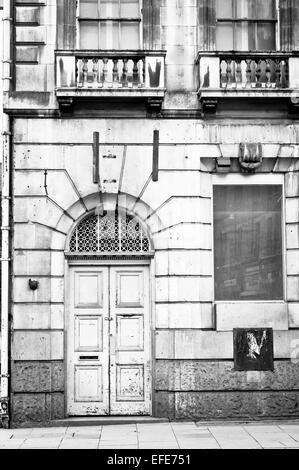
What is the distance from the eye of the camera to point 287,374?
15727 millimetres

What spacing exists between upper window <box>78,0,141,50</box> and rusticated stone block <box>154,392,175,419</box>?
6654mm

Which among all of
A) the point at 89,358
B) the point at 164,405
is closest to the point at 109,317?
the point at 89,358

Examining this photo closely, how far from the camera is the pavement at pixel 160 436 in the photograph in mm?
13391

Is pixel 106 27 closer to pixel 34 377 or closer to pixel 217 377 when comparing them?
pixel 34 377

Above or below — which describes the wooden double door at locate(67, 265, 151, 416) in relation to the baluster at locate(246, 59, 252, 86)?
below

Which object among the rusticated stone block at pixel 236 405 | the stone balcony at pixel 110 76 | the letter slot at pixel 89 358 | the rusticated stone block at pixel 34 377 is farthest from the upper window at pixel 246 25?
the rusticated stone block at pixel 34 377

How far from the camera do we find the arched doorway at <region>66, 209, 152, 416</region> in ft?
52.1

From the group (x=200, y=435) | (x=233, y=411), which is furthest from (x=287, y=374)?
(x=200, y=435)

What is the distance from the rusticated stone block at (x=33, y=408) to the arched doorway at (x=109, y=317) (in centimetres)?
45

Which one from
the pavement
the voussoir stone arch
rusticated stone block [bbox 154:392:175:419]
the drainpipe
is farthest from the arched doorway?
the drainpipe

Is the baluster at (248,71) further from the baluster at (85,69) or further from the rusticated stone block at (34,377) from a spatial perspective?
the rusticated stone block at (34,377)

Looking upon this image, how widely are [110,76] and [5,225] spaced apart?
342 cm

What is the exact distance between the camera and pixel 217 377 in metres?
15.7

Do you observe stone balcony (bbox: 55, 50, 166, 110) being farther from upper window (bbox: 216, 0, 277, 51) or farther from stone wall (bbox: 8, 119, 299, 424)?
upper window (bbox: 216, 0, 277, 51)
